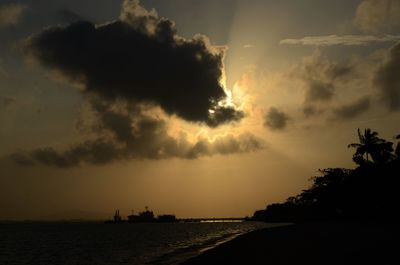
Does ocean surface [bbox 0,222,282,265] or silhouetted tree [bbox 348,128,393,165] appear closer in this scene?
ocean surface [bbox 0,222,282,265]

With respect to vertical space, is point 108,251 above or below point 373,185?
below

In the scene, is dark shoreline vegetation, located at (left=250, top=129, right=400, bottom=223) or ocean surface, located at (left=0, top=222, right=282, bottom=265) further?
dark shoreline vegetation, located at (left=250, top=129, right=400, bottom=223)

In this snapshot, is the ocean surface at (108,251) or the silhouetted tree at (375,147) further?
the silhouetted tree at (375,147)

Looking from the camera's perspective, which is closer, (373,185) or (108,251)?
(108,251)

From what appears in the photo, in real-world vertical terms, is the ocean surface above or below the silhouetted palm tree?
below

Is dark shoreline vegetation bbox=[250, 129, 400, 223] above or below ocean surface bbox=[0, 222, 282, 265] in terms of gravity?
above

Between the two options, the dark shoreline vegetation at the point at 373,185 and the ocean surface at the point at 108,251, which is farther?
the dark shoreline vegetation at the point at 373,185

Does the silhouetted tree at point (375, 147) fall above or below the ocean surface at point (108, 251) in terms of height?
above

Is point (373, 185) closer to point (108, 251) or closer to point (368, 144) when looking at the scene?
point (368, 144)

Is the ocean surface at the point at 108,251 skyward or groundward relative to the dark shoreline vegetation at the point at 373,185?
groundward

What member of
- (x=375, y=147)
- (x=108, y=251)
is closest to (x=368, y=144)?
(x=375, y=147)

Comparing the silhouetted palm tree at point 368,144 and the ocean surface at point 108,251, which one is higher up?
the silhouetted palm tree at point 368,144

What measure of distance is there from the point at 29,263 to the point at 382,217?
213ft

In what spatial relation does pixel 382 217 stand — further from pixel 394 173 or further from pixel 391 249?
pixel 391 249
